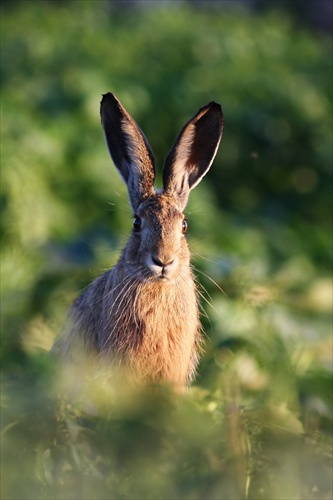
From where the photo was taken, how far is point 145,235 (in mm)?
3375

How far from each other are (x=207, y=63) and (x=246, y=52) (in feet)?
4.20

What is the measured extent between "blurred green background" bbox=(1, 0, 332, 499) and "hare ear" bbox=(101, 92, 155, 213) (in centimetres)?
12

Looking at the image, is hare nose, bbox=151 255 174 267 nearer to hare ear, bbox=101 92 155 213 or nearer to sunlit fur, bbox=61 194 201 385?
sunlit fur, bbox=61 194 201 385

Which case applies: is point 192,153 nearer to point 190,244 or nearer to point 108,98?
point 108,98

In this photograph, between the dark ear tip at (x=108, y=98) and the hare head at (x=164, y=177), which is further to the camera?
the hare head at (x=164, y=177)

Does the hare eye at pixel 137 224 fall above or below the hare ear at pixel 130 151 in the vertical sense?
below

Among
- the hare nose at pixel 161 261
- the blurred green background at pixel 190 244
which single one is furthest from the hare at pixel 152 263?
the blurred green background at pixel 190 244

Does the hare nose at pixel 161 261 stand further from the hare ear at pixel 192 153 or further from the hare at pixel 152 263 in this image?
the hare ear at pixel 192 153

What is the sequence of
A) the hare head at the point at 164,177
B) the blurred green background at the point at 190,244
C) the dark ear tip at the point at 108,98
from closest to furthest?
the blurred green background at the point at 190,244, the dark ear tip at the point at 108,98, the hare head at the point at 164,177

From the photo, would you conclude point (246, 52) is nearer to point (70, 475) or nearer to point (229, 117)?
point (229, 117)

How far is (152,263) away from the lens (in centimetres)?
330

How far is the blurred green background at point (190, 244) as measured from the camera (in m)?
2.38

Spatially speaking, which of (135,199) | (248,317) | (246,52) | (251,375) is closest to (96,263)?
(248,317)

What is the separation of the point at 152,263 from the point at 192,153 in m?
0.44
